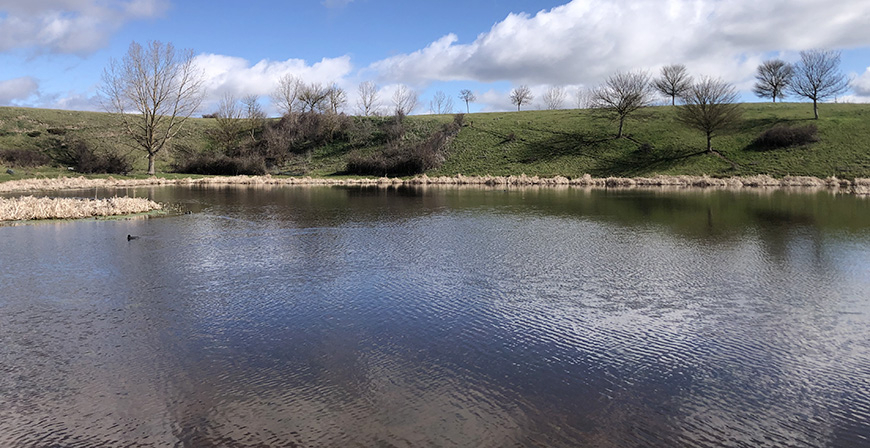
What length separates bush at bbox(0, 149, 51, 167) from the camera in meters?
52.5

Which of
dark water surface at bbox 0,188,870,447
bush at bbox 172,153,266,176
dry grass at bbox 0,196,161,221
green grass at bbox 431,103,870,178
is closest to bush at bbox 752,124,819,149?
green grass at bbox 431,103,870,178

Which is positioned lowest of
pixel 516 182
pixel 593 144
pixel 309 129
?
pixel 516 182

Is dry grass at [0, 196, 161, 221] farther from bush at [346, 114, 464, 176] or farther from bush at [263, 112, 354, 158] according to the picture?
bush at [263, 112, 354, 158]

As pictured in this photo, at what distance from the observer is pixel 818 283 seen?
10.9m

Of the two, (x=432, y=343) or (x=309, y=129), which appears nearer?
(x=432, y=343)

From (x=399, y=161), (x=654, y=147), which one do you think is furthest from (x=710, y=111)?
(x=399, y=161)

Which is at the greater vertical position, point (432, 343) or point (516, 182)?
point (516, 182)

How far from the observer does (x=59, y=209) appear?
20234 mm

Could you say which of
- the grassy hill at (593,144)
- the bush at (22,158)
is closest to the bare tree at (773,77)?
the grassy hill at (593,144)

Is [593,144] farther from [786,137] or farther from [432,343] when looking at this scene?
[432,343]

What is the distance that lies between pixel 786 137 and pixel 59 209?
214 feet

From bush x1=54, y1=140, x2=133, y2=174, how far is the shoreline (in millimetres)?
8626

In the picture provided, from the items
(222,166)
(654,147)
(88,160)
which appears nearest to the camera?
(88,160)

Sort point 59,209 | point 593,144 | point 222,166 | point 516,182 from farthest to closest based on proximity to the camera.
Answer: point 593,144, point 222,166, point 516,182, point 59,209
